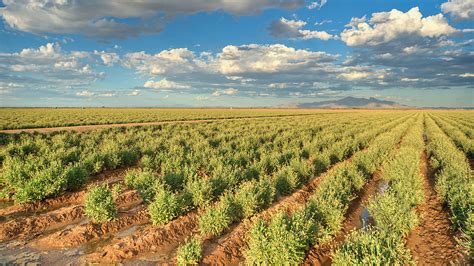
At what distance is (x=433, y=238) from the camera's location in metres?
8.22

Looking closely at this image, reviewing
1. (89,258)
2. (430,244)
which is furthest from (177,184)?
(430,244)

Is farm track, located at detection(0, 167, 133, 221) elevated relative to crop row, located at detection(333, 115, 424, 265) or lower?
lower

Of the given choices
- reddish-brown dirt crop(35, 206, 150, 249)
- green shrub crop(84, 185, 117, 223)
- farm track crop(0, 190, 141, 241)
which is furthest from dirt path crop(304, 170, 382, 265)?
farm track crop(0, 190, 141, 241)

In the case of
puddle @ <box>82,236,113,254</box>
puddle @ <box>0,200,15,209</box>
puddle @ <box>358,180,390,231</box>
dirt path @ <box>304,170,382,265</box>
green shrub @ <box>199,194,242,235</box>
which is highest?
green shrub @ <box>199,194,242,235</box>

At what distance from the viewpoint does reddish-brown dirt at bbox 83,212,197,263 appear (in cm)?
716

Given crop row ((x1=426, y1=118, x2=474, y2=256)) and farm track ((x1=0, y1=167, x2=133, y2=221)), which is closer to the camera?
crop row ((x1=426, y1=118, x2=474, y2=256))

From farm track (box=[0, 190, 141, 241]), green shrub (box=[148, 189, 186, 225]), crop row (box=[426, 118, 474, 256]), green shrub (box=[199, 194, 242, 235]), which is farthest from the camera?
green shrub (box=[148, 189, 186, 225])

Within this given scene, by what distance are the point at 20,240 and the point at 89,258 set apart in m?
2.40

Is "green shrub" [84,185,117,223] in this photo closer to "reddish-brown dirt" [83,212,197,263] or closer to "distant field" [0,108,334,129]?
"reddish-brown dirt" [83,212,197,263]

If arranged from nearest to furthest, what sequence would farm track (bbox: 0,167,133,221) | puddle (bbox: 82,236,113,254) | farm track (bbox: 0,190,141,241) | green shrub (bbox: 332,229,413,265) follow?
green shrub (bbox: 332,229,413,265), puddle (bbox: 82,236,113,254), farm track (bbox: 0,190,141,241), farm track (bbox: 0,167,133,221)

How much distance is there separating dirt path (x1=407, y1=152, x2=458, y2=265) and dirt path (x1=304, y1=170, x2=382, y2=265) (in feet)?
4.87

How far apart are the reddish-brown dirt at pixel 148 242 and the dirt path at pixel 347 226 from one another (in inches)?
121

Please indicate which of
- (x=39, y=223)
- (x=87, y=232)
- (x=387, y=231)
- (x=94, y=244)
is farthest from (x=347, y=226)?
(x=39, y=223)

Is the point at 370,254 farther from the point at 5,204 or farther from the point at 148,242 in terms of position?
the point at 5,204
